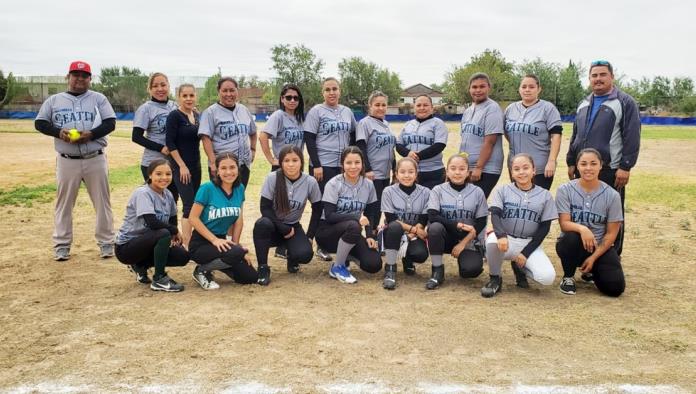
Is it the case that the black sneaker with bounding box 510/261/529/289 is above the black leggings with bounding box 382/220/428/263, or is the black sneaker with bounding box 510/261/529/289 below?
below

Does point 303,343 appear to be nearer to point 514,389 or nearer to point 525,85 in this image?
point 514,389

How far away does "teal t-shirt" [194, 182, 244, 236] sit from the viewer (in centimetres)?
492

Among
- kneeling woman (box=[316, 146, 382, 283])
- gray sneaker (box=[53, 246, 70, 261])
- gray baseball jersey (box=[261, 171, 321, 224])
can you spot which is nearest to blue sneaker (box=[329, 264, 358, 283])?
kneeling woman (box=[316, 146, 382, 283])

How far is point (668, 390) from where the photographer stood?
298 centimetres

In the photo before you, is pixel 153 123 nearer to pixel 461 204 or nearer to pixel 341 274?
pixel 341 274

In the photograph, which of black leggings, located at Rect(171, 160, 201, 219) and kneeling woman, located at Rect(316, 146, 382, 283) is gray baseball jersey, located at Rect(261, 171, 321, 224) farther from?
black leggings, located at Rect(171, 160, 201, 219)

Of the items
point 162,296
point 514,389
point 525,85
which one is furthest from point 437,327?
point 525,85

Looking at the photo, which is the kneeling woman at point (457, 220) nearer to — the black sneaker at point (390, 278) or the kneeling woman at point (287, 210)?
the black sneaker at point (390, 278)

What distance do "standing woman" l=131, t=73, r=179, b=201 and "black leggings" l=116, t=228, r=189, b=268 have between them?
1.15 m

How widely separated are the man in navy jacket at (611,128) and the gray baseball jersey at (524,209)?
74cm

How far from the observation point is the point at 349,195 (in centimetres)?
530

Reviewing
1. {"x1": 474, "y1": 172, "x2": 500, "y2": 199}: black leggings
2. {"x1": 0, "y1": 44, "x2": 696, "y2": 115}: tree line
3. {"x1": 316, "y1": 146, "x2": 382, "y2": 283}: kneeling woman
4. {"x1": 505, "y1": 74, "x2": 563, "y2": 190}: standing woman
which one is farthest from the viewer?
{"x1": 0, "y1": 44, "x2": 696, "y2": 115}: tree line

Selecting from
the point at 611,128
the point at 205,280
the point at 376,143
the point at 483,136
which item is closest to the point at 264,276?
the point at 205,280

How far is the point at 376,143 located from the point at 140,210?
2.41m
